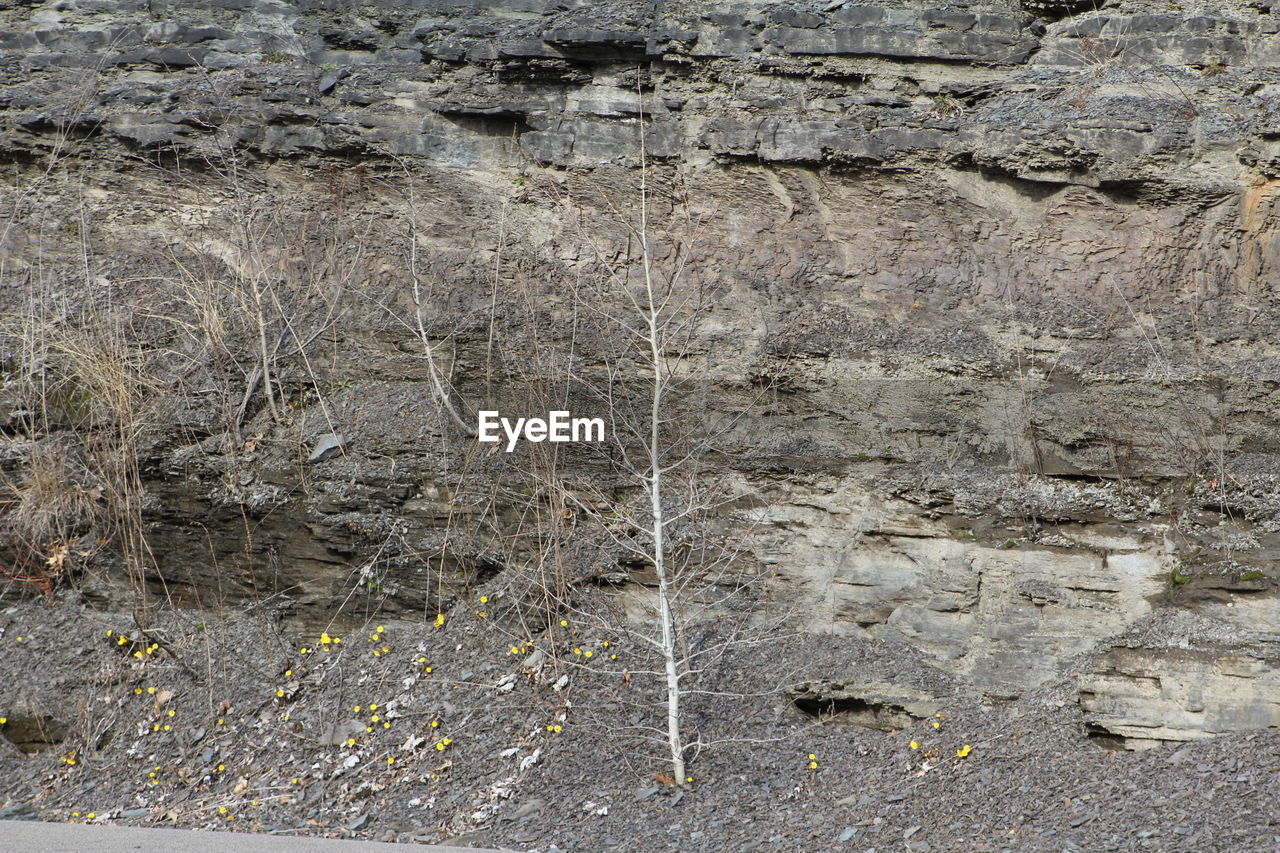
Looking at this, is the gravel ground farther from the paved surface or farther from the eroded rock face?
the paved surface

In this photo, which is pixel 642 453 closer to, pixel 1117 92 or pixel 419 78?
pixel 419 78

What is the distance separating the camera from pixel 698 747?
5527 mm

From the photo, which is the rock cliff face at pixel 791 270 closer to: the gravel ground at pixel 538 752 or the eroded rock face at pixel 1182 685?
the eroded rock face at pixel 1182 685

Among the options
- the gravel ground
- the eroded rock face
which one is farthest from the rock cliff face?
the gravel ground

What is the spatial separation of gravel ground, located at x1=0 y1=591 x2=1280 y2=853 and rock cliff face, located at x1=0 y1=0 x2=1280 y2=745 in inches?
11.7

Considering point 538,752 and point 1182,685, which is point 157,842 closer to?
point 538,752

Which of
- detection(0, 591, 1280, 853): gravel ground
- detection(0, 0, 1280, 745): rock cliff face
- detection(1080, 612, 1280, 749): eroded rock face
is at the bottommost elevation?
detection(0, 591, 1280, 853): gravel ground

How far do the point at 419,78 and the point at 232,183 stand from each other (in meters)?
1.65

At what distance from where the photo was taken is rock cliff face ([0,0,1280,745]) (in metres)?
5.99

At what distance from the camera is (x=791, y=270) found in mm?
7094

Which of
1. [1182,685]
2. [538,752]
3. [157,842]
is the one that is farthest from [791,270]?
[157,842]

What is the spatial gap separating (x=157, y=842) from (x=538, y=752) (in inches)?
75.3

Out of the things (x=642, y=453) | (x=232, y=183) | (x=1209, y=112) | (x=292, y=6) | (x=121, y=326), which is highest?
(x=292, y=6)

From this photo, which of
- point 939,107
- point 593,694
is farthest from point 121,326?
point 939,107
